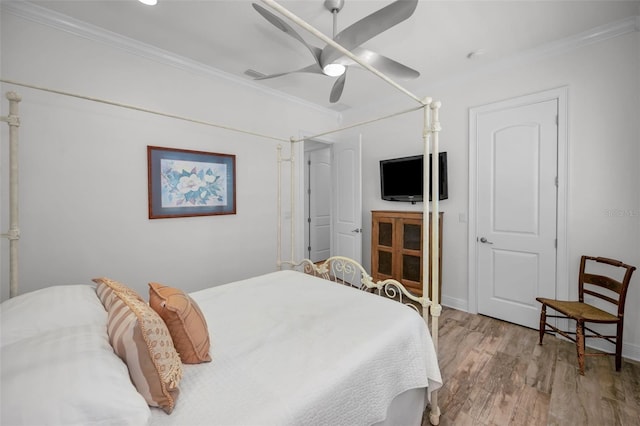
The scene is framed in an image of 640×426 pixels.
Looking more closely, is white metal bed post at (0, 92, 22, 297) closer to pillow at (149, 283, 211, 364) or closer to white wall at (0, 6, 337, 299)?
white wall at (0, 6, 337, 299)

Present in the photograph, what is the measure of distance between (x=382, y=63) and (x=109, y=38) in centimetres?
222

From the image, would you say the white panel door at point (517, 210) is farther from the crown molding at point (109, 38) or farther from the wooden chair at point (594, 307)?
the crown molding at point (109, 38)

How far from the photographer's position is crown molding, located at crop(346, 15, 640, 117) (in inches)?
85.6

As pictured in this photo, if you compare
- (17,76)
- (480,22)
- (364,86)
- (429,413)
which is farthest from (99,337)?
(364,86)

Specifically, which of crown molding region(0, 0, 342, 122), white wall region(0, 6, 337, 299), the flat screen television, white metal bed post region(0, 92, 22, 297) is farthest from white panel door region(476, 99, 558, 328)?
white metal bed post region(0, 92, 22, 297)

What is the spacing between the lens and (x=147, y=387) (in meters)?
0.85

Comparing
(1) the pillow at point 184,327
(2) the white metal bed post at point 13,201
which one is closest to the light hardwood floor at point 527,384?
(1) the pillow at point 184,327

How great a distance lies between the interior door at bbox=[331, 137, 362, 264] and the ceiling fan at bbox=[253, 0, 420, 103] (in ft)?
5.68

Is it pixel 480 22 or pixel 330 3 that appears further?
pixel 480 22

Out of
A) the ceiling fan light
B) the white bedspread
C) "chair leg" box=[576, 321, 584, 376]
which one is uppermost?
the ceiling fan light

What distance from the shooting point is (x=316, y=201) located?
17.9ft

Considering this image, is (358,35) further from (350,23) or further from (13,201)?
(13,201)

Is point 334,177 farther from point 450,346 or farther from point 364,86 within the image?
point 450,346

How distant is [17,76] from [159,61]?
985 mm
